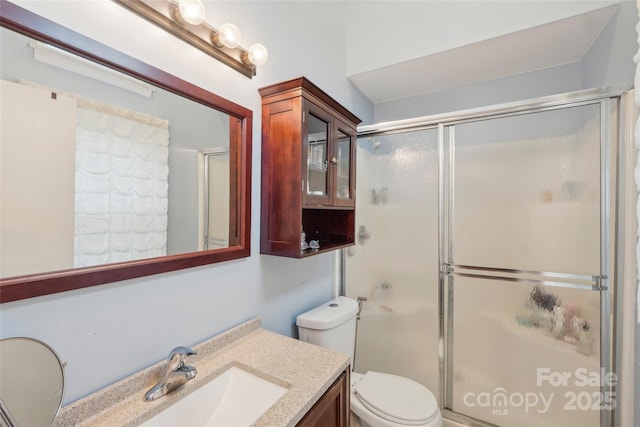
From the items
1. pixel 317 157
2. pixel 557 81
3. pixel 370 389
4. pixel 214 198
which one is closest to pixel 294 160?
pixel 317 157

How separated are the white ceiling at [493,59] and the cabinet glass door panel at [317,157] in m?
0.95

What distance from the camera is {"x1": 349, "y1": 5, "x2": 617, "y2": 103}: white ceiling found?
149cm

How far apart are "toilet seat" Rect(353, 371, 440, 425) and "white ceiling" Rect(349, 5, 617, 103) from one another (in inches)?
77.2

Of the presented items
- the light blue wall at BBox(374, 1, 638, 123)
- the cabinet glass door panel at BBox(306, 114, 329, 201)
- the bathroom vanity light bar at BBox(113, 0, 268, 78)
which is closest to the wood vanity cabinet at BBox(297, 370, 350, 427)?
the cabinet glass door panel at BBox(306, 114, 329, 201)

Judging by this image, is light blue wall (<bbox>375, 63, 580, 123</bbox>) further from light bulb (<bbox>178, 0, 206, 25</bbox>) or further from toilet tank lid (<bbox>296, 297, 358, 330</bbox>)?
light bulb (<bbox>178, 0, 206, 25</bbox>)

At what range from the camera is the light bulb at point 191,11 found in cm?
87

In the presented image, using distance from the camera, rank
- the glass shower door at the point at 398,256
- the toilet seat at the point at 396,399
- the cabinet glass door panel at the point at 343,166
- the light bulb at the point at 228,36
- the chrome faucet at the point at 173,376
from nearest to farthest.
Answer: the chrome faucet at the point at 173,376 → the light bulb at the point at 228,36 → the toilet seat at the point at 396,399 → the cabinet glass door panel at the point at 343,166 → the glass shower door at the point at 398,256

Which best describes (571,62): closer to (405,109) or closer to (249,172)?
(405,109)

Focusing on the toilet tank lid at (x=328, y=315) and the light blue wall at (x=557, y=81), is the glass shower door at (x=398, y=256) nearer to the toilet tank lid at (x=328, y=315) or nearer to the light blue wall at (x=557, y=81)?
the toilet tank lid at (x=328, y=315)

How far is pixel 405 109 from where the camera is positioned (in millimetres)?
2363

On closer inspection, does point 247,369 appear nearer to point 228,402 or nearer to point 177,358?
point 228,402

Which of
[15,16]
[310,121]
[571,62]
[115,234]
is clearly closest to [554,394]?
[310,121]

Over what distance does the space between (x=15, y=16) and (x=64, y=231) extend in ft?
1.61

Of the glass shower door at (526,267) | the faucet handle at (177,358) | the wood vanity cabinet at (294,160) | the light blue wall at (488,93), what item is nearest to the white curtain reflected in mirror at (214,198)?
the wood vanity cabinet at (294,160)
